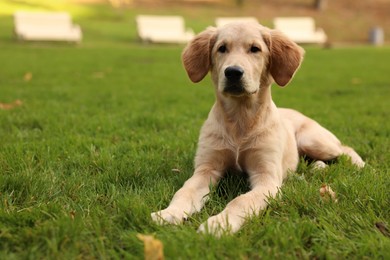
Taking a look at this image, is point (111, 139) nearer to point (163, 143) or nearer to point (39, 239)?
point (163, 143)

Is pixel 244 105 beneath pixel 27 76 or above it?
above

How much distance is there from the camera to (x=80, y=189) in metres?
3.02

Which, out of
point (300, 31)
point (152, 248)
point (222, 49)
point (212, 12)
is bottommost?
point (300, 31)

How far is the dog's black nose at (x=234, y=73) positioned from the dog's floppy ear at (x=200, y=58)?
489 millimetres

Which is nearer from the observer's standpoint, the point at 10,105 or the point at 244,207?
the point at 244,207

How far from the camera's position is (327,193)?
2.79m

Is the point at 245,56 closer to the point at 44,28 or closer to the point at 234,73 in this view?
the point at 234,73

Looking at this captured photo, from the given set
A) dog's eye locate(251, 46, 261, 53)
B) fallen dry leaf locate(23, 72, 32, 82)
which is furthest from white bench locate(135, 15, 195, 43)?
dog's eye locate(251, 46, 261, 53)

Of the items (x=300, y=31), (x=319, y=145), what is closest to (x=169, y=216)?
(x=319, y=145)

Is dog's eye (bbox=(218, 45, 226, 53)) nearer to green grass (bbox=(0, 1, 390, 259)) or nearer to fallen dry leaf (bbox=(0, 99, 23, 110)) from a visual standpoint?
green grass (bbox=(0, 1, 390, 259))

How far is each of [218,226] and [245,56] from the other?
1.46 m

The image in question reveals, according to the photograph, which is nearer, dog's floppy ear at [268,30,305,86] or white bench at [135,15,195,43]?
dog's floppy ear at [268,30,305,86]

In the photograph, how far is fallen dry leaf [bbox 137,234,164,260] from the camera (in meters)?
2.02

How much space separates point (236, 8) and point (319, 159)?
31900mm
